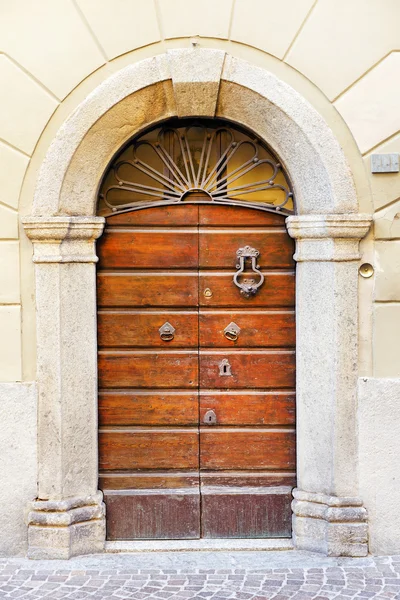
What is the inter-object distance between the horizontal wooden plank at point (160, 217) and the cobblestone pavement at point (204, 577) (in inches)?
95.4

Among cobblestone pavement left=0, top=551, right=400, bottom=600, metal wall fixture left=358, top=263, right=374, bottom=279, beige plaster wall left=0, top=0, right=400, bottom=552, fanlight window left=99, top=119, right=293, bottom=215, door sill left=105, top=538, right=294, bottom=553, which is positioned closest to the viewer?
cobblestone pavement left=0, top=551, right=400, bottom=600

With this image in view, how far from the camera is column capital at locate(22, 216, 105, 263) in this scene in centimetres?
557

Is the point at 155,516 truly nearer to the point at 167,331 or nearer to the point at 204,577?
the point at 204,577

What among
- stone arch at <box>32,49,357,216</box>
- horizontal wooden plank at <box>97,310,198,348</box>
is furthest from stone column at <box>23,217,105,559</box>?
stone arch at <box>32,49,357,216</box>

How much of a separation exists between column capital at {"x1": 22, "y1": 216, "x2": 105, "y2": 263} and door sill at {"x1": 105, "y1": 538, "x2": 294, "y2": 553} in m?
2.12

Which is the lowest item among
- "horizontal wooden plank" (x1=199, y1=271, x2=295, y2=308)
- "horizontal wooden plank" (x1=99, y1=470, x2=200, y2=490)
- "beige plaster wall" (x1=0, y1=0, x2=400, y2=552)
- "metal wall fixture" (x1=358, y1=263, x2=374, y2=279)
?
"horizontal wooden plank" (x1=99, y1=470, x2=200, y2=490)

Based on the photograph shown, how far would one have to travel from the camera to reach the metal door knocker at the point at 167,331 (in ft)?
19.4

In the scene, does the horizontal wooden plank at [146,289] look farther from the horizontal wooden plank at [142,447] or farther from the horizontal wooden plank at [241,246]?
the horizontal wooden plank at [142,447]

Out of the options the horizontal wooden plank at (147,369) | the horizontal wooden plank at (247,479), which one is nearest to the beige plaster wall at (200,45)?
the horizontal wooden plank at (147,369)

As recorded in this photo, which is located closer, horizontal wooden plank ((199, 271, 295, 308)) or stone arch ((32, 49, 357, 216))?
stone arch ((32, 49, 357, 216))

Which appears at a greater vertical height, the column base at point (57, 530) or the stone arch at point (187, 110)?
the stone arch at point (187, 110)

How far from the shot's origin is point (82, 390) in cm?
576

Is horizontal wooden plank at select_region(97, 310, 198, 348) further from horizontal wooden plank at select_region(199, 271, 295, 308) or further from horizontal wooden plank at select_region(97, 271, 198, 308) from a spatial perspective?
horizontal wooden plank at select_region(199, 271, 295, 308)

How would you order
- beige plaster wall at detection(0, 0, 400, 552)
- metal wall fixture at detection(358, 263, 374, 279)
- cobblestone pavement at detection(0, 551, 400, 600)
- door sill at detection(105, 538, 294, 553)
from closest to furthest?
cobblestone pavement at detection(0, 551, 400, 600), beige plaster wall at detection(0, 0, 400, 552), metal wall fixture at detection(358, 263, 374, 279), door sill at detection(105, 538, 294, 553)
